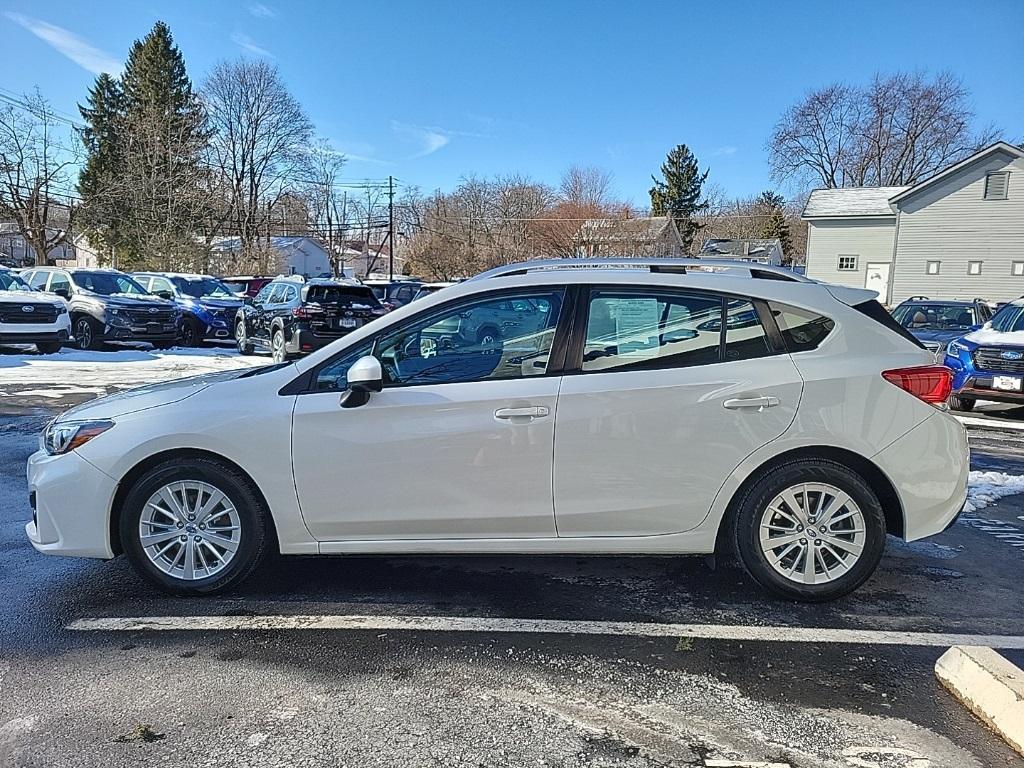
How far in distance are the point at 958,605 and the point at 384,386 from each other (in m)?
3.25

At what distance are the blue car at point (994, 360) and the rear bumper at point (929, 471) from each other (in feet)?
22.3

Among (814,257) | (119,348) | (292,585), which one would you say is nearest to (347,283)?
(119,348)

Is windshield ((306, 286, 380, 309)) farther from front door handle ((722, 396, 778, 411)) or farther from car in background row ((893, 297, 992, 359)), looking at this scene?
front door handle ((722, 396, 778, 411))

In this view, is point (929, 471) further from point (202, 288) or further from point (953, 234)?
point (953, 234)

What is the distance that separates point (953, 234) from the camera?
3203 cm

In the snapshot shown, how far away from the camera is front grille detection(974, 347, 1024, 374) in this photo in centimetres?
966

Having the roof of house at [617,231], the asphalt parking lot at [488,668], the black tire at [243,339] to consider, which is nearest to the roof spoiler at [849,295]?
the asphalt parking lot at [488,668]

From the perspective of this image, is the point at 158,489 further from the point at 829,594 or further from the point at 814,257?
the point at 814,257

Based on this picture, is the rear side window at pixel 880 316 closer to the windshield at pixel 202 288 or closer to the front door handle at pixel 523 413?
the front door handle at pixel 523 413

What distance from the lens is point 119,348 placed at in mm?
17078

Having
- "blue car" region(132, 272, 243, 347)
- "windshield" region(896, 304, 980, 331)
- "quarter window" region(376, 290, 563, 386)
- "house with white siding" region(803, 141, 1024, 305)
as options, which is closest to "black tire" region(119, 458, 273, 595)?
"quarter window" region(376, 290, 563, 386)

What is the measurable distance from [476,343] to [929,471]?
95.5 inches

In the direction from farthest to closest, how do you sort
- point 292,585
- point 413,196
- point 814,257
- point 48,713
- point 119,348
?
1. point 413,196
2. point 814,257
3. point 119,348
4. point 292,585
5. point 48,713

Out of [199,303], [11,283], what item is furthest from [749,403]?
[199,303]
